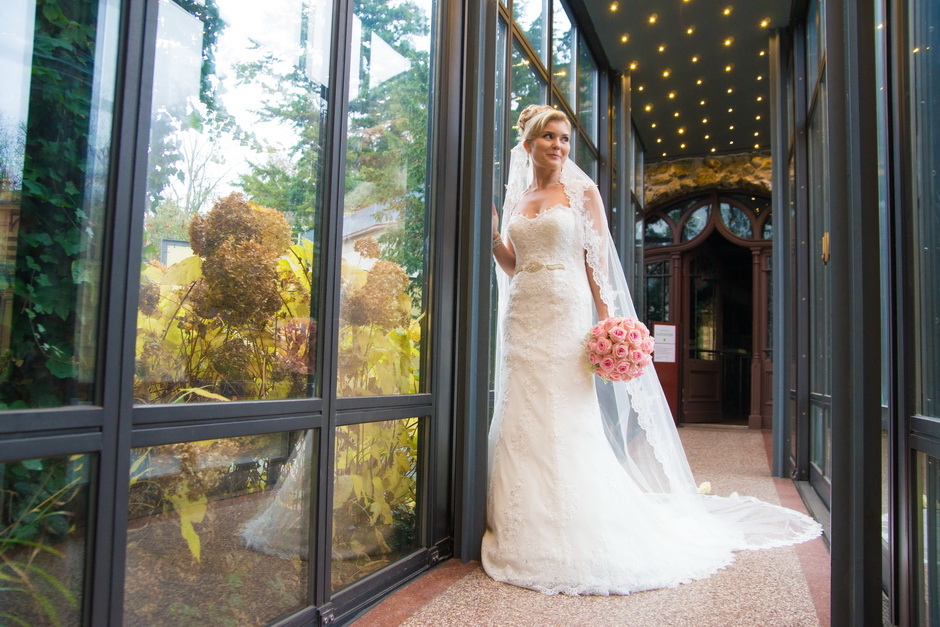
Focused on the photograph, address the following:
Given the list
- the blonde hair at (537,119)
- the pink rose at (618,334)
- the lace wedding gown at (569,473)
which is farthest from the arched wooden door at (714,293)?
the pink rose at (618,334)

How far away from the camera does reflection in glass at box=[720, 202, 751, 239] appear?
11.2 metres

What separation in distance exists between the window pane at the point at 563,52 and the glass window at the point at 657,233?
18.7ft

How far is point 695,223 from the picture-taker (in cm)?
1151

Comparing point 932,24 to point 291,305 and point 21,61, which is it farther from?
point 21,61

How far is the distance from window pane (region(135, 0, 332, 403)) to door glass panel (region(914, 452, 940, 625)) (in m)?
1.80

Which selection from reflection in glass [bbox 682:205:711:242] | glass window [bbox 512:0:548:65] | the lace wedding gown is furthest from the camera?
reflection in glass [bbox 682:205:711:242]

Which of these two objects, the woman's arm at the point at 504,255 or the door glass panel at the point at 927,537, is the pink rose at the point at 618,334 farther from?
the door glass panel at the point at 927,537

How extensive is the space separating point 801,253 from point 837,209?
3.69 m

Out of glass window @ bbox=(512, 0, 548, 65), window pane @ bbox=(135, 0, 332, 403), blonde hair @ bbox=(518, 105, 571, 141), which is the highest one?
glass window @ bbox=(512, 0, 548, 65)

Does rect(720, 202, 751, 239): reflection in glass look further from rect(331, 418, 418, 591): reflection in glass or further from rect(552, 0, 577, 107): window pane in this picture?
rect(331, 418, 418, 591): reflection in glass

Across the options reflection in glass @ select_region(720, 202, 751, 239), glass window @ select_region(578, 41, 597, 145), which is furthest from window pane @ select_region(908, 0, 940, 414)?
reflection in glass @ select_region(720, 202, 751, 239)

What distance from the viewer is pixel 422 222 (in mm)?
2834

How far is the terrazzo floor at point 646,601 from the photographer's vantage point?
2232mm

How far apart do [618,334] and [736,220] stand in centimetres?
944
